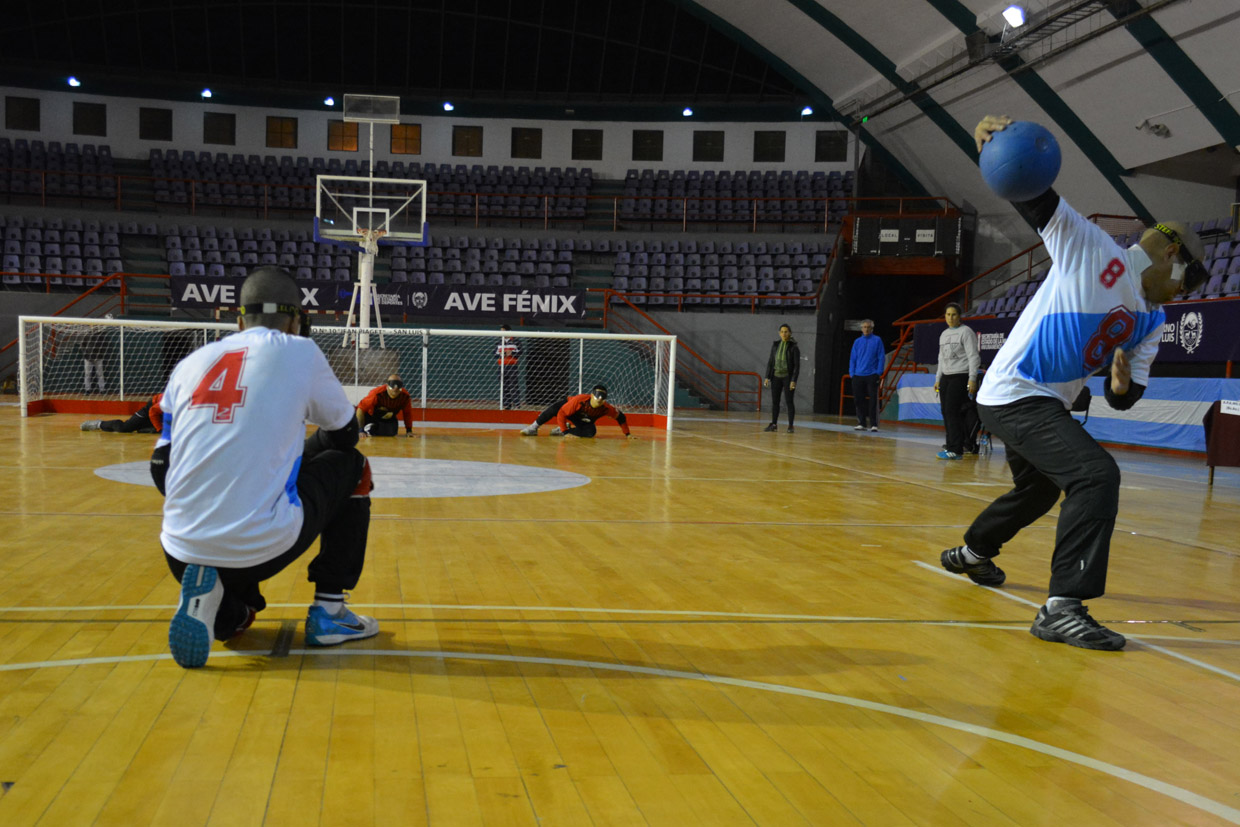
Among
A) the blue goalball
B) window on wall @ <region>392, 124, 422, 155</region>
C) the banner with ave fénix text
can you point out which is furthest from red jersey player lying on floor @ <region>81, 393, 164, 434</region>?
window on wall @ <region>392, 124, 422, 155</region>

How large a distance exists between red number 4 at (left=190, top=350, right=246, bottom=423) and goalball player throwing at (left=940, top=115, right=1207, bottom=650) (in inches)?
106

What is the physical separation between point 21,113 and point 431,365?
644 inches

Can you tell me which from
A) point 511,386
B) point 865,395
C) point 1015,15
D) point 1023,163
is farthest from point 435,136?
point 1023,163

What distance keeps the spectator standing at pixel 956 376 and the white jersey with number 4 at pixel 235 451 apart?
915 cm

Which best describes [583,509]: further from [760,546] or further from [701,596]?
[701,596]

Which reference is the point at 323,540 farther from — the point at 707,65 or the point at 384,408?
the point at 707,65

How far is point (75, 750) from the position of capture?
7.19 feet

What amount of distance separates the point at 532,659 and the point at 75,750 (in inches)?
51.2

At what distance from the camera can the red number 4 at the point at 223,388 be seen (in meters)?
2.75

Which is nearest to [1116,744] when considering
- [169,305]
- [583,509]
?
[583,509]

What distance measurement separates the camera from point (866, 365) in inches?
575

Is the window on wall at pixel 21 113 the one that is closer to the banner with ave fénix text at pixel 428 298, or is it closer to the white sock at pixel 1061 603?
the banner with ave fénix text at pixel 428 298

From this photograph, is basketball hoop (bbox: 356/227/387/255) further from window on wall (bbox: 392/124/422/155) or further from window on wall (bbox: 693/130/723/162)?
window on wall (bbox: 693/130/723/162)

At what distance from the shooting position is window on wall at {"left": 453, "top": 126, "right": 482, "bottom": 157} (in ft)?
96.6
